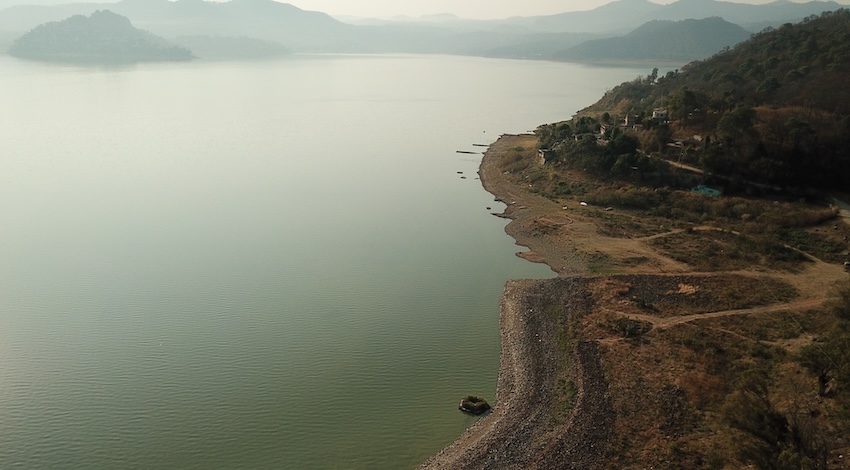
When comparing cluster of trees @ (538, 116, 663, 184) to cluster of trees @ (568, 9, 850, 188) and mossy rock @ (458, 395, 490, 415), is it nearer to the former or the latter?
cluster of trees @ (568, 9, 850, 188)

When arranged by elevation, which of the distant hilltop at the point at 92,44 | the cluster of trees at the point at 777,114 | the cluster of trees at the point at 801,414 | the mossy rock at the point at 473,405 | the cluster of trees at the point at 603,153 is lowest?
the mossy rock at the point at 473,405

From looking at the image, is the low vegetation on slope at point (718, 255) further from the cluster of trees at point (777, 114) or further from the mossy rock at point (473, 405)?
the mossy rock at point (473, 405)

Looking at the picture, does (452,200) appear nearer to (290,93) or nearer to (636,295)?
(636,295)

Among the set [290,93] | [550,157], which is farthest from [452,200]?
[290,93]

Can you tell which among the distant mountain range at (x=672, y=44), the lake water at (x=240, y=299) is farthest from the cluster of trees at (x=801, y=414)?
the distant mountain range at (x=672, y=44)

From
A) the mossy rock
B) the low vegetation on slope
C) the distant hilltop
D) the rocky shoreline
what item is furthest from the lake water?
the distant hilltop

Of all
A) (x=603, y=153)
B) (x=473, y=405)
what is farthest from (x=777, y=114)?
(x=473, y=405)
